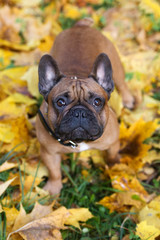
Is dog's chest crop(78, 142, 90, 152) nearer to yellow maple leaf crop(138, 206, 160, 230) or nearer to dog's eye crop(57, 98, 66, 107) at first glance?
dog's eye crop(57, 98, 66, 107)

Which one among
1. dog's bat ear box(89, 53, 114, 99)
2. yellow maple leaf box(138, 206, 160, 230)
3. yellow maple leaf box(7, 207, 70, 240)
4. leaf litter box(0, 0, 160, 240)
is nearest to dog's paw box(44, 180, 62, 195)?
leaf litter box(0, 0, 160, 240)

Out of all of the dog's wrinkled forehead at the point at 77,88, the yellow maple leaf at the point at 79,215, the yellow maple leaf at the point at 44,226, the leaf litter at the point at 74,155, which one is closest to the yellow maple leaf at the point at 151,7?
the leaf litter at the point at 74,155

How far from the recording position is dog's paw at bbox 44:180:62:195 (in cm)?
302

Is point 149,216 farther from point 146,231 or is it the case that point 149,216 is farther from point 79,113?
point 79,113

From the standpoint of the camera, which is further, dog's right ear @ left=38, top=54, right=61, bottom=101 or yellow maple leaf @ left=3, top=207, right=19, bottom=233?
dog's right ear @ left=38, top=54, right=61, bottom=101

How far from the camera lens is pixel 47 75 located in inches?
103

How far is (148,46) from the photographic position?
188 inches

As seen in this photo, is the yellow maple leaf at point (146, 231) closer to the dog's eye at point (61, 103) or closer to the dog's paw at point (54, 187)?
the dog's paw at point (54, 187)

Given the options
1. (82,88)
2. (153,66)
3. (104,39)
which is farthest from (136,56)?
(82,88)

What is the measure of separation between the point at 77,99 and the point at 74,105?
8cm

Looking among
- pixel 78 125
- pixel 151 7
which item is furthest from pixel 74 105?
pixel 151 7

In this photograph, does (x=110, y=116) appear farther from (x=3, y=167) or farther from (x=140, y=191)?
(x=3, y=167)

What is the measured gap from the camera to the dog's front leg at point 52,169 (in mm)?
2869

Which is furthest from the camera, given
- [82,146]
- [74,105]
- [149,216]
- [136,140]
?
[136,140]
